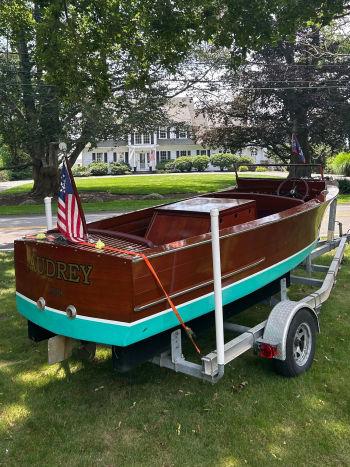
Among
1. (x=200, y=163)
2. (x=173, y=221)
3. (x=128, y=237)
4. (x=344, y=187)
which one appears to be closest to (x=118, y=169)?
(x=200, y=163)

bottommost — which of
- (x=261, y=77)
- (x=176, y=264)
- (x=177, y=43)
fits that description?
(x=176, y=264)

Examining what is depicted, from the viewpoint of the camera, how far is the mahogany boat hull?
11.3 ft

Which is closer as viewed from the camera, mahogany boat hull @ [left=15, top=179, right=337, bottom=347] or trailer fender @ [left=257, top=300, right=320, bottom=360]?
mahogany boat hull @ [left=15, top=179, right=337, bottom=347]

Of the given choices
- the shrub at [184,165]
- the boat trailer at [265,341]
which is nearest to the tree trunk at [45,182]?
the boat trailer at [265,341]

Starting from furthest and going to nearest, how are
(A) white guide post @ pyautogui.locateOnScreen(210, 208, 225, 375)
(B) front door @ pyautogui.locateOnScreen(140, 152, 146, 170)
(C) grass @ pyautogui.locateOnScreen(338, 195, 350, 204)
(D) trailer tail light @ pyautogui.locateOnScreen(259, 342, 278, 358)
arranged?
(B) front door @ pyautogui.locateOnScreen(140, 152, 146, 170) < (C) grass @ pyautogui.locateOnScreen(338, 195, 350, 204) < (D) trailer tail light @ pyautogui.locateOnScreen(259, 342, 278, 358) < (A) white guide post @ pyautogui.locateOnScreen(210, 208, 225, 375)

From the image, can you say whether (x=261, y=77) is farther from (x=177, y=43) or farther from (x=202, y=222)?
(x=202, y=222)

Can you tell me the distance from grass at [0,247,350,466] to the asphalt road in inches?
286

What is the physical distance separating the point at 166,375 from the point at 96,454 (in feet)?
4.15

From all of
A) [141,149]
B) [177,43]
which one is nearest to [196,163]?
[141,149]

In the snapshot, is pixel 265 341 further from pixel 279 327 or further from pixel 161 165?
pixel 161 165

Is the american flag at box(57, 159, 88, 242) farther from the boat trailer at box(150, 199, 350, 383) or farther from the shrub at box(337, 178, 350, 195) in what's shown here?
the shrub at box(337, 178, 350, 195)

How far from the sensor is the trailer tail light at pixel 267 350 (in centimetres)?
399

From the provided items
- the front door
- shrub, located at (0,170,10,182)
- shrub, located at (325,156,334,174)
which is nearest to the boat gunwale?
shrub, located at (325,156,334,174)

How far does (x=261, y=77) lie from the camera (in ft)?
86.2
